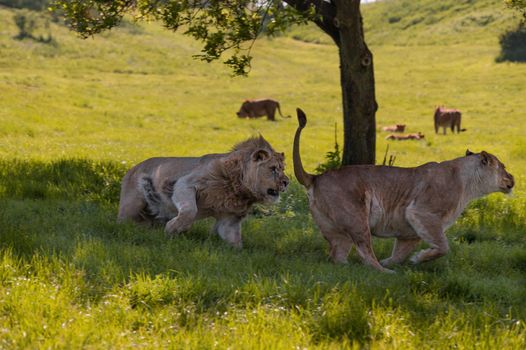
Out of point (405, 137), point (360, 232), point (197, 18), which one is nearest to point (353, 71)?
point (197, 18)

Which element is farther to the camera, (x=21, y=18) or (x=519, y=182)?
(x=21, y=18)

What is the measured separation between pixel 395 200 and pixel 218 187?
2.15 meters

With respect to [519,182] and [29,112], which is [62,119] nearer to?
[29,112]

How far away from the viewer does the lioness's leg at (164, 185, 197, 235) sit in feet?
26.6

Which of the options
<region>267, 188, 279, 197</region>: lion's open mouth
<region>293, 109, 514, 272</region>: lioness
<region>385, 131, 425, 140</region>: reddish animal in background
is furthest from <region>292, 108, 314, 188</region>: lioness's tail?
<region>385, 131, 425, 140</region>: reddish animal in background

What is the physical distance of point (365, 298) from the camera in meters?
5.78

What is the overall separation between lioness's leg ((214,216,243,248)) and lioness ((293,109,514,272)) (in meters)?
1.04

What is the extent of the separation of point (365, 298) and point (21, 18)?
61.3 meters

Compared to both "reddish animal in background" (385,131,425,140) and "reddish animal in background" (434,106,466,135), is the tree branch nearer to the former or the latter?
"reddish animal in background" (385,131,425,140)

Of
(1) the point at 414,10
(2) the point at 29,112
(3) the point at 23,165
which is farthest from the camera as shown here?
(1) the point at 414,10

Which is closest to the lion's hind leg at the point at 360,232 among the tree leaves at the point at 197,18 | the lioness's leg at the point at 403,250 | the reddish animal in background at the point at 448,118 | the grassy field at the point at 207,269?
the grassy field at the point at 207,269

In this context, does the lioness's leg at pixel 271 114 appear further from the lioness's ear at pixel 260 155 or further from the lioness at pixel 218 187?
the lioness's ear at pixel 260 155

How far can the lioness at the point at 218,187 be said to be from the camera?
829 cm

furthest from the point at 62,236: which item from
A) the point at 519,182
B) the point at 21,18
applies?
the point at 21,18
